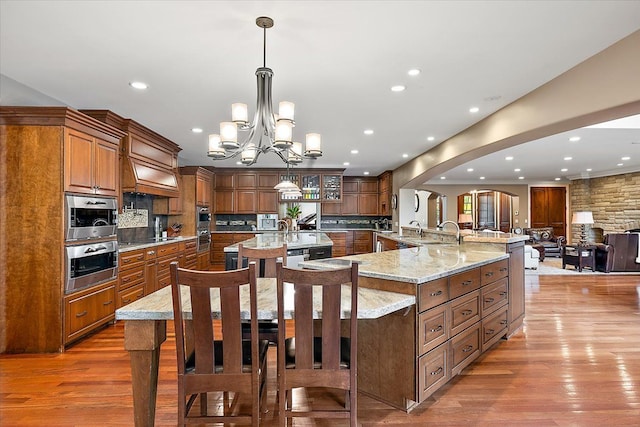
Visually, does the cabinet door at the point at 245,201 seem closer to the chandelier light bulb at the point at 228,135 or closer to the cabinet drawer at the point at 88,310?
the cabinet drawer at the point at 88,310

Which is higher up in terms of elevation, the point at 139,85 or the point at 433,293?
the point at 139,85

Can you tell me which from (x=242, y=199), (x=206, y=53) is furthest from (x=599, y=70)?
(x=242, y=199)

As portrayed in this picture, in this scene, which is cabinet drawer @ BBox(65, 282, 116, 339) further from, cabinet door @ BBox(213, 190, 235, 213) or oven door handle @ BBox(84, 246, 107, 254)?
cabinet door @ BBox(213, 190, 235, 213)

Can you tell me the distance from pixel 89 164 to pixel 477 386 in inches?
158

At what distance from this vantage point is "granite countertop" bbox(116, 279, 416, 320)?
165 centimetres

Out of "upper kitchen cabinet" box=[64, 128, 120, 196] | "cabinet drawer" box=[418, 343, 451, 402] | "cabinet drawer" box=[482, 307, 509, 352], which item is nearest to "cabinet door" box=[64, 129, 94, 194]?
"upper kitchen cabinet" box=[64, 128, 120, 196]

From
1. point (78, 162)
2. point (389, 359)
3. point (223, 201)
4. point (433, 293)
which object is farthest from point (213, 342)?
point (223, 201)

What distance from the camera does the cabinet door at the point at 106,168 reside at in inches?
140

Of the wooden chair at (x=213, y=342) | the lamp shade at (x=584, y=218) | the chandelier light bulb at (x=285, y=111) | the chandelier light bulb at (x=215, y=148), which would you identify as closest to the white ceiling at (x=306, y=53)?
the chandelier light bulb at (x=285, y=111)

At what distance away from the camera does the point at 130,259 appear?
14.0ft

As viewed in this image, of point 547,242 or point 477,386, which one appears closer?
point 477,386

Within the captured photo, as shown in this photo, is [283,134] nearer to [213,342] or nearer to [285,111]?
[285,111]

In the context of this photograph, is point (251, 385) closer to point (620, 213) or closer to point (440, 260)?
point (440, 260)

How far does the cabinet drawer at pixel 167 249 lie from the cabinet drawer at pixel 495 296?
4.34 m
